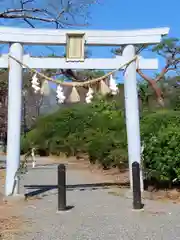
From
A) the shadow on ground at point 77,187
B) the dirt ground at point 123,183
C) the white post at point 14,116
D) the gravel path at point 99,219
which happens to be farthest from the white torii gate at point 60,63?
the shadow on ground at point 77,187

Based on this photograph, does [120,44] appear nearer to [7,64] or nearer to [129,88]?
[129,88]

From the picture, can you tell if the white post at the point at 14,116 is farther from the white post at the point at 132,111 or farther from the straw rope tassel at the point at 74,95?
the white post at the point at 132,111

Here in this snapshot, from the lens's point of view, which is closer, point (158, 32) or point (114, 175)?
point (158, 32)

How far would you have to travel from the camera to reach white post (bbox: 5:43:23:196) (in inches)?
403

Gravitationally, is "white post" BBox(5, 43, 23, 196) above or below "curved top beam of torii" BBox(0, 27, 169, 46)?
below

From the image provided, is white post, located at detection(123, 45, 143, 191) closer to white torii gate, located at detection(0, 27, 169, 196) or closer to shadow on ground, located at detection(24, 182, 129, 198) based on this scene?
white torii gate, located at detection(0, 27, 169, 196)

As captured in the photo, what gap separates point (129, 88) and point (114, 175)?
5.83 m

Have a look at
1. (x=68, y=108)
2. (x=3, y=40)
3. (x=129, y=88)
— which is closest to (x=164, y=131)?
(x=129, y=88)

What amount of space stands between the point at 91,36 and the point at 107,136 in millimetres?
6602

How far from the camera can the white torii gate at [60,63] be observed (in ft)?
33.8

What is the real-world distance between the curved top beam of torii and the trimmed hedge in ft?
8.40

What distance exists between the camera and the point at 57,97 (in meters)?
10.7

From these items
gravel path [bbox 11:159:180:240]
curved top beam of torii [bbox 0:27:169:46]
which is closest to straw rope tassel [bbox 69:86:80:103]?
curved top beam of torii [bbox 0:27:169:46]

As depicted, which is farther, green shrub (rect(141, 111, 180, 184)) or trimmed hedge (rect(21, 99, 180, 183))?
trimmed hedge (rect(21, 99, 180, 183))
